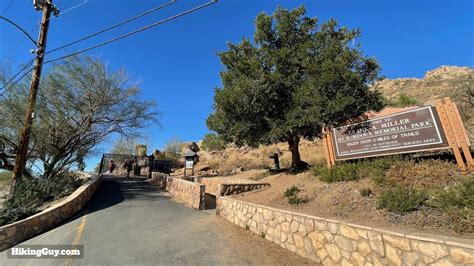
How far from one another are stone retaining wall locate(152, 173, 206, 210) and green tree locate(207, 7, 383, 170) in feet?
10.5

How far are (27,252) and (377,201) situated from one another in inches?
368

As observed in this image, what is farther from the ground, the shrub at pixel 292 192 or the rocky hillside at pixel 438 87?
the rocky hillside at pixel 438 87

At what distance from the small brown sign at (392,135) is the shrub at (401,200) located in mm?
1889

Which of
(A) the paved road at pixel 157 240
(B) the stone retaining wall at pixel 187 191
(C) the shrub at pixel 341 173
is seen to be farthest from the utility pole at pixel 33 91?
(C) the shrub at pixel 341 173

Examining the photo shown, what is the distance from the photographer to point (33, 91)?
1337 centimetres

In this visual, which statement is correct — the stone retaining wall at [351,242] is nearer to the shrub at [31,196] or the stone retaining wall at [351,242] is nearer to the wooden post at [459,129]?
the wooden post at [459,129]

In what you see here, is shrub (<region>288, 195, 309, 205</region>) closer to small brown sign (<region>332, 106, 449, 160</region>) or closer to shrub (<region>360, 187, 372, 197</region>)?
shrub (<region>360, 187, 372, 197</region>)

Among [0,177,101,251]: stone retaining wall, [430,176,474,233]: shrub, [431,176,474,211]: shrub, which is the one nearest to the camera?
[430,176,474,233]: shrub

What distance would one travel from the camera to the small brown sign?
7469 mm

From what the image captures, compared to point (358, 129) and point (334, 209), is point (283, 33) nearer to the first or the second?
point (358, 129)

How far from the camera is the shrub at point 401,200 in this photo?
579cm

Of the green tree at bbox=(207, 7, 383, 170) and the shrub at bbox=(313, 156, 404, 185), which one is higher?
the green tree at bbox=(207, 7, 383, 170)

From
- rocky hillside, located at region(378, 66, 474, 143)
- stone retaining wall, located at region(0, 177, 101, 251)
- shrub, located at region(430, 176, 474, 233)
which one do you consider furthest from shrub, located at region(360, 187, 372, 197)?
stone retaining wall, located at region(0, 177, 101, 251)

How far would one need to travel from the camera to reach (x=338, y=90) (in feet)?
36.5
